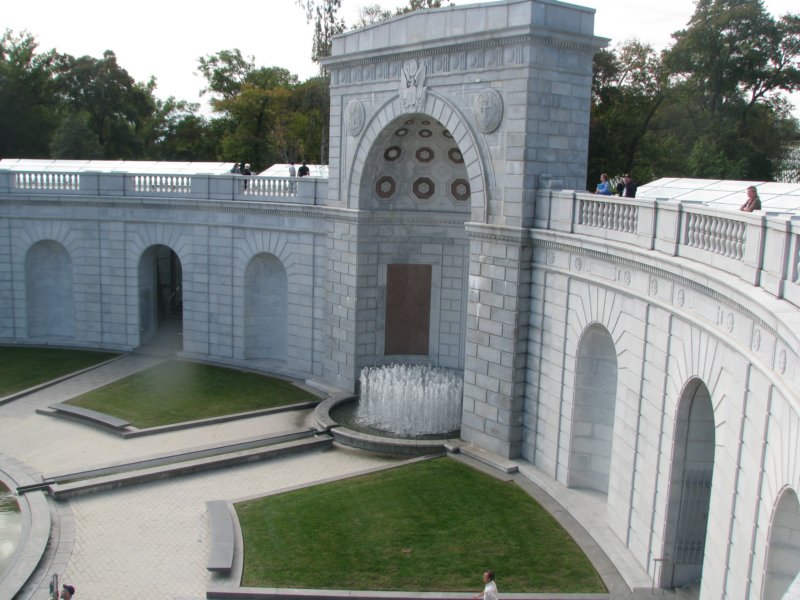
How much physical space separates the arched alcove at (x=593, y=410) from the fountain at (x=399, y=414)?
12.5 feet

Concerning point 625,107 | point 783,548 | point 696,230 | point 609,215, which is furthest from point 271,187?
point 625,107

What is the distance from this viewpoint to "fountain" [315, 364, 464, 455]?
21.4 metres

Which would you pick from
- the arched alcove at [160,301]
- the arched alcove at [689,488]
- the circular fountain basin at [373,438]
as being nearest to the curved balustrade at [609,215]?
the arched alcove at [689,488]

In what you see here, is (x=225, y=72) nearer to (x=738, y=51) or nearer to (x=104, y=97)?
(x=104, y=97)

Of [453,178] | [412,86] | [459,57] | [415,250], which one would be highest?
[459,57]

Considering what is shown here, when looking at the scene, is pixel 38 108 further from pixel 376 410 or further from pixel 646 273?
pixel 646 273

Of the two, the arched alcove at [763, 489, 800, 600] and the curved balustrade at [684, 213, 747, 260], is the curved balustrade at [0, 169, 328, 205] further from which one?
the arched alcove at [763, 489, 800, 600]

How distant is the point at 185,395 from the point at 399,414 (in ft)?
23.4

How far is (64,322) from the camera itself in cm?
3206

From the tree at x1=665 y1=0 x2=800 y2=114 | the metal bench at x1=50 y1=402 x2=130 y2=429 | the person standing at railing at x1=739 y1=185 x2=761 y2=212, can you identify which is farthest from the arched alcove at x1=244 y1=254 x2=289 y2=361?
the tree at x1=665 y1=0 x2=800 y2=114

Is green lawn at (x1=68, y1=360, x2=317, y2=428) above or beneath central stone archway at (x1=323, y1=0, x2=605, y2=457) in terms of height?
beneath

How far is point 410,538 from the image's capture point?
53.2 ft

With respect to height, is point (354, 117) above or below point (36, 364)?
above

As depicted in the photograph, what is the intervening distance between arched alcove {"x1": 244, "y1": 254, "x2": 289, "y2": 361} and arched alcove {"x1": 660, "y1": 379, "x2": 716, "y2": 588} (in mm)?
17637
